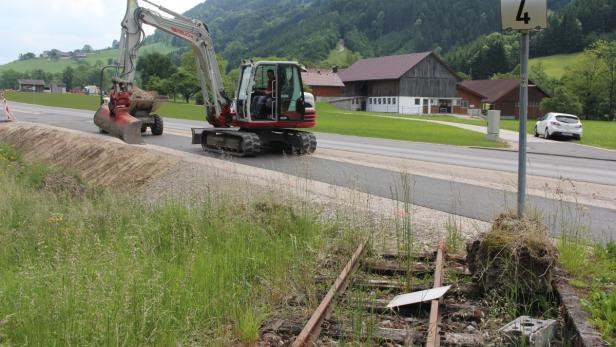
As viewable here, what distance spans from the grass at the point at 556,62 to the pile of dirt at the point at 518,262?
11558cm

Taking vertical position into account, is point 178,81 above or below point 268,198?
above

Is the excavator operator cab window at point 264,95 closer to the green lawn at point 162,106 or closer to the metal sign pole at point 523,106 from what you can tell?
the metal sign pole at point 523,106

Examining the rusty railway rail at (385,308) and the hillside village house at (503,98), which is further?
the hillside village house at (503,98)

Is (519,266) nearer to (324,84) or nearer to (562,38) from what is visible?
(324,84)

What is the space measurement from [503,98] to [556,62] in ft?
133

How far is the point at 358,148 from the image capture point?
2320 centimetres

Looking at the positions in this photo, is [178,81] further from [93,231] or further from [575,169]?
[93,231]

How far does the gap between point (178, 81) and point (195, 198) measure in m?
89.2

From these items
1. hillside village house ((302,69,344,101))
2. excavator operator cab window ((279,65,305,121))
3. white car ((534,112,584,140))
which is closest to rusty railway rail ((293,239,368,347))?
excavator operator cab window ((279,65,305,121))

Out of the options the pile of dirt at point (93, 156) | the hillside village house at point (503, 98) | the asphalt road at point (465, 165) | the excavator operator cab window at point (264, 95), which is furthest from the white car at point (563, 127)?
the hillside village house at point (503, 98)

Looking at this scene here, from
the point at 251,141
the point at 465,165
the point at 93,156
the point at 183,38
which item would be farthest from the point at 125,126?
the point at 465,165

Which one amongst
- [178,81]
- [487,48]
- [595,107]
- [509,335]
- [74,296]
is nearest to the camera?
[509,335]

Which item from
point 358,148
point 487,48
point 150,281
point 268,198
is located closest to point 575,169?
point 358,148

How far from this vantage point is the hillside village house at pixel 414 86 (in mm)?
92312
